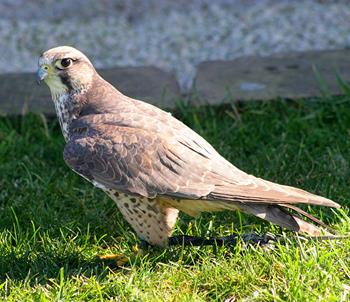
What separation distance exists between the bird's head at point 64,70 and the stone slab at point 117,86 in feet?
4.19

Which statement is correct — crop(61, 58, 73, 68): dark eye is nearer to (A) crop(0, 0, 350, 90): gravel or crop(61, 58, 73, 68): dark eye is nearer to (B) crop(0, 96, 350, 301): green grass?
(B) crop(0, 96, 350, 301): green grass

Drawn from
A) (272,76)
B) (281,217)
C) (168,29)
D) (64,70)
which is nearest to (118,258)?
(281,217)

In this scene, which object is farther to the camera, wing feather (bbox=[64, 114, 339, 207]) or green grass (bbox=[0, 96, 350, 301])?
wing feather (bbox=[64, 114, 339, 207])

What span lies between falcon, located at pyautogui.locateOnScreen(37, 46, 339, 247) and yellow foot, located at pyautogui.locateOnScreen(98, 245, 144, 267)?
0.11 meters

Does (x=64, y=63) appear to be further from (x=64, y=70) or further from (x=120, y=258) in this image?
(x=120, y=258)

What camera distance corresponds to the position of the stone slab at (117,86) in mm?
6152

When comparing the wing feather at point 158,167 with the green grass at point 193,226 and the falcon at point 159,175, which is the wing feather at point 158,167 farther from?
the green grass at point 193,226

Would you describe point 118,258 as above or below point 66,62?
below

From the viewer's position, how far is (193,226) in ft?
15.9

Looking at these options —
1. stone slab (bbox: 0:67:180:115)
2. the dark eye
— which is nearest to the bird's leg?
the dark eye

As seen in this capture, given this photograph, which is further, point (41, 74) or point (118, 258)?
point (41, 74)

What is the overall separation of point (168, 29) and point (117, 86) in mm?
1423

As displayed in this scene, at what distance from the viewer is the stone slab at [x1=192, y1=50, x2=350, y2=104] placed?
6.17 metres

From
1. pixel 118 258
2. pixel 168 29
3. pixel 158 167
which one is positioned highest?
pixel 158 167
